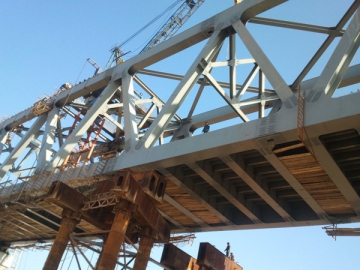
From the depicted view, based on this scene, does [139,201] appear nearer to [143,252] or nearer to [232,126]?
[143,252]

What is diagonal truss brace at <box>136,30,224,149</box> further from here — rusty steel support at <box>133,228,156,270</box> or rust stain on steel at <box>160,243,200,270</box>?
rust stain on steel at <box>160,243,200,270</box>

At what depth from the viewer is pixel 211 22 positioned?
1820 centimetres

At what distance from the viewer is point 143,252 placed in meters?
18.3

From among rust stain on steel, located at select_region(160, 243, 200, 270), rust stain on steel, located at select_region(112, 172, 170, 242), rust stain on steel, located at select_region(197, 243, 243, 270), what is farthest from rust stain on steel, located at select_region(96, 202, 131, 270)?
rust stain on steel, located at select_region(197, 243, 243, 270)

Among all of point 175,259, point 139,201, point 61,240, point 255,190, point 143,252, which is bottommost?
point 61,240

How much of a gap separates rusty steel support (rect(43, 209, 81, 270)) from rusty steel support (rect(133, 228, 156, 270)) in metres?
3.44

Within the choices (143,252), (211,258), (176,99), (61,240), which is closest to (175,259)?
(211,258)

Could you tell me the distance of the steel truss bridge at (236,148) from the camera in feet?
40.5

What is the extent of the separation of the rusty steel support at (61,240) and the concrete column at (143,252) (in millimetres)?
3453

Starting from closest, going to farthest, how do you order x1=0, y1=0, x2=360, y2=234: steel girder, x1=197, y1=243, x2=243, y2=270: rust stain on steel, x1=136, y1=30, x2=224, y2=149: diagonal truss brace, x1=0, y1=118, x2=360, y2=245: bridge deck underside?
1. x1=0, y1=0, x2=360, y2=234: steel girder
2. x1=0, y1=118, x2=360, y2=245: bridge deck underside
3. x1=136, y1=30, x2=224, y2=149: diagonal truss brace
4. x1=197, y1=243, x2=243, y2=270: rust stain on steel

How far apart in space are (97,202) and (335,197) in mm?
11301

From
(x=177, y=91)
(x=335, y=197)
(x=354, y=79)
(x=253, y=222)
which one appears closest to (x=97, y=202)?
(x=177, y=91)

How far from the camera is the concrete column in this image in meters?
18.1

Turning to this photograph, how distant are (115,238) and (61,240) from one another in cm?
390
